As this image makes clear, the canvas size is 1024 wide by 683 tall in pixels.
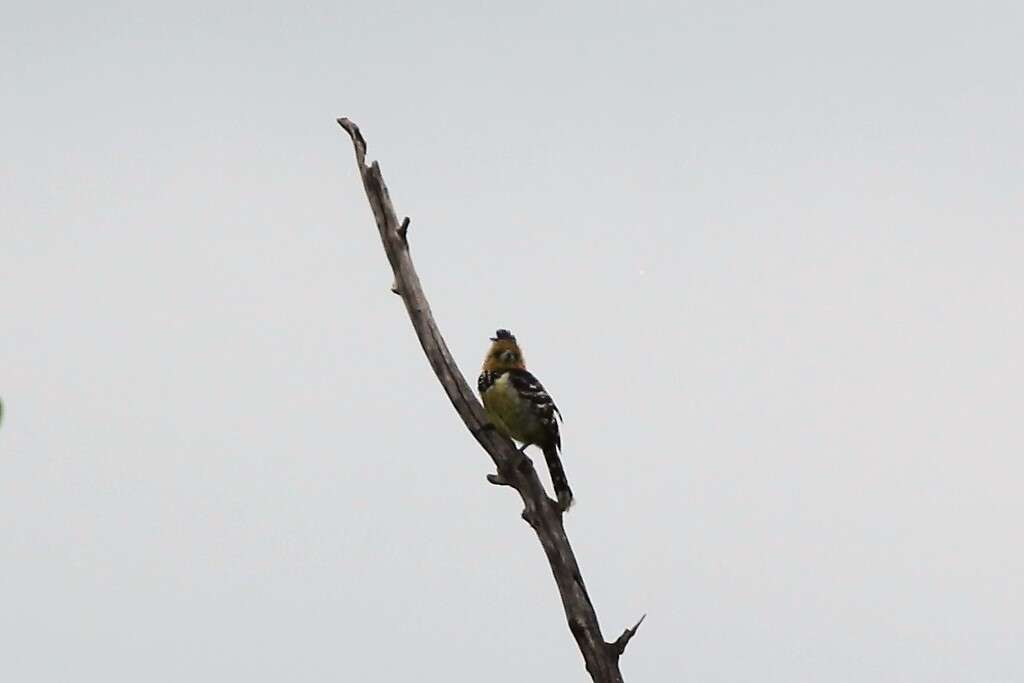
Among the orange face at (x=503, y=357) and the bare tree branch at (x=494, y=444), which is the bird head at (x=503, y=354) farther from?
the bare tree branch at (x=494, y=444)

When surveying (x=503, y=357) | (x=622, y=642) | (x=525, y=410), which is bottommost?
(x=622, y=642)

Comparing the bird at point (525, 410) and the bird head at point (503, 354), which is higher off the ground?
the bird head at point (503, 354)

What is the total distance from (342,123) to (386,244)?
148cm

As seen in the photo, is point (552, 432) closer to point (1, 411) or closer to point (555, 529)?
point (555, 529)

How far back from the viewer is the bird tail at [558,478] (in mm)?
16906

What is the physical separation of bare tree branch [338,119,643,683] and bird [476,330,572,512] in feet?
5.30

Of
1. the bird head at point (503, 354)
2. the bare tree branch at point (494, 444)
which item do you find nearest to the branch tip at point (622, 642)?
the bare tree branch at point (494, 444)

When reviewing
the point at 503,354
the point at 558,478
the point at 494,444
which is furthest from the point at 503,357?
the point at 494,444

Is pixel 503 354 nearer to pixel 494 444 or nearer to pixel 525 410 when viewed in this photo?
pixel 525 410

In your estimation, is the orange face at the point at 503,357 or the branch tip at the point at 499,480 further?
the orange face at the point at 503,357

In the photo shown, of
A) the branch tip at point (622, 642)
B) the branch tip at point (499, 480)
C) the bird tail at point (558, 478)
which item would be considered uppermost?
the bird tail at point (558, 478)

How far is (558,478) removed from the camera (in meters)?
17.6

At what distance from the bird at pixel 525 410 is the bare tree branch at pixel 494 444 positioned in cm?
162

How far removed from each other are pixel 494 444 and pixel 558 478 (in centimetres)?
205
